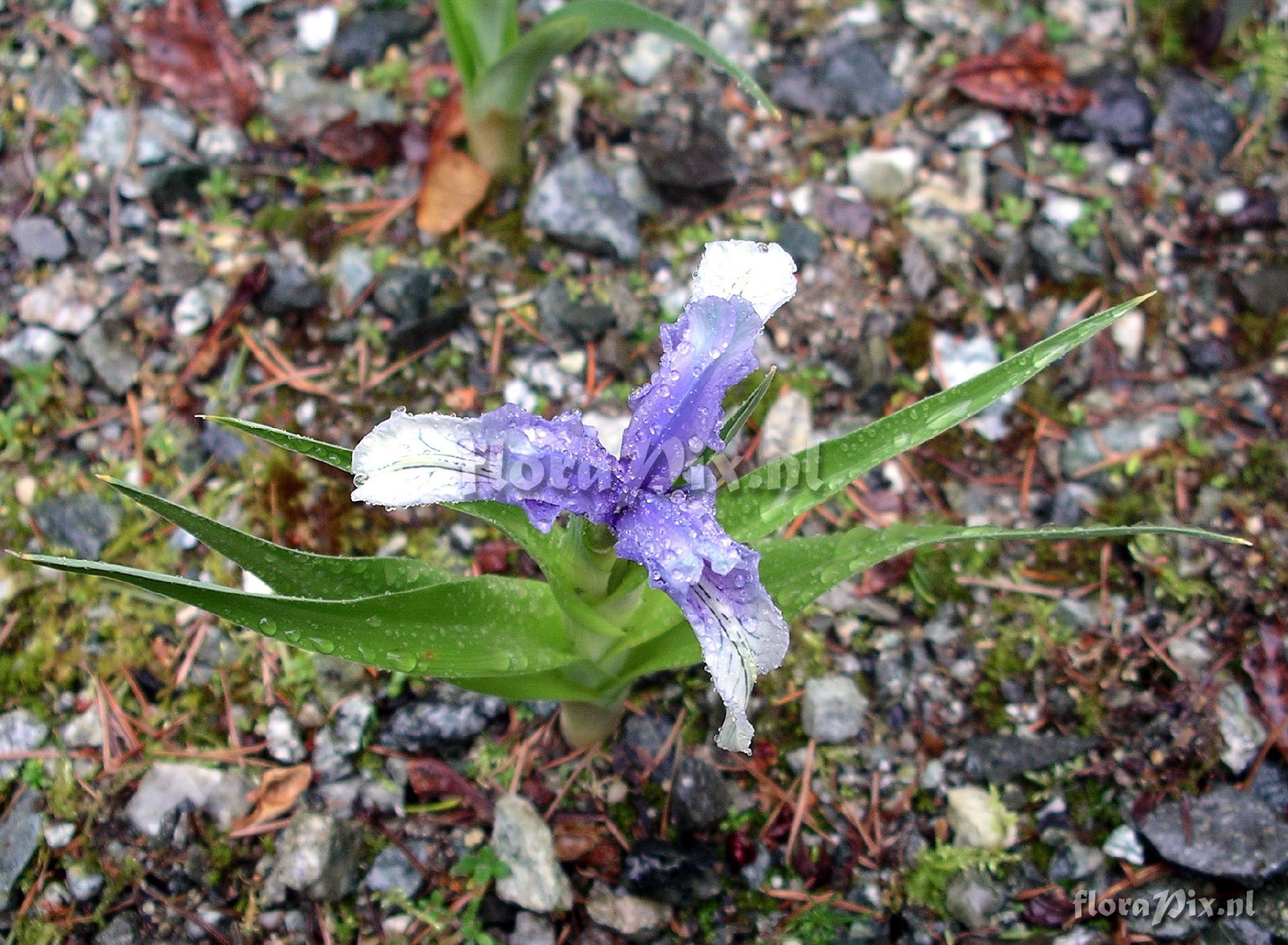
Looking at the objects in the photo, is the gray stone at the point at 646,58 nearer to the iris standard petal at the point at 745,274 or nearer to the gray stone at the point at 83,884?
the iris standard petal at the point at 745,274

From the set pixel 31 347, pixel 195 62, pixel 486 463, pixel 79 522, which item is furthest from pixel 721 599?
pixel 195 62

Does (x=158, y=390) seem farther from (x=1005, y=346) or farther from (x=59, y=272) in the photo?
(x=1005, y=346)

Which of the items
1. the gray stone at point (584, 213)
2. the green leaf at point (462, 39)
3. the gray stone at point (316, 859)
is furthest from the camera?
the gray stone at point (584, 213)

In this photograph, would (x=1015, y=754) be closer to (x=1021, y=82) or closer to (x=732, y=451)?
(x=732, y=451)

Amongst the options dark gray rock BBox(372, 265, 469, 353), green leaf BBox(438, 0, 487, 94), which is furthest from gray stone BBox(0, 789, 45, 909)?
green leaf BBox(438, 0, 487, 94)

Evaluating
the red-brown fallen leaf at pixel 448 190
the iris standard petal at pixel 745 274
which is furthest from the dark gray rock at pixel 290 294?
the iris standard petal at pixel 745 274

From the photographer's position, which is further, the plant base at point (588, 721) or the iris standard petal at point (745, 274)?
the plant base at point (588, 721)
